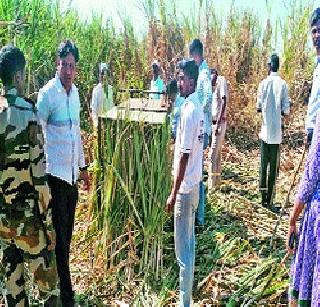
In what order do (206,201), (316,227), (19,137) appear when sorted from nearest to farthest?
(316,227), (19,137), (206,201)

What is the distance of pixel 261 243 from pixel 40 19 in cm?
597

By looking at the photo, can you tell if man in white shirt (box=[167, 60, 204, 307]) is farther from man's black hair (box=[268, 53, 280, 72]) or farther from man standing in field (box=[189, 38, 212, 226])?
man's black hair (box=[268, 53, 280, 72])

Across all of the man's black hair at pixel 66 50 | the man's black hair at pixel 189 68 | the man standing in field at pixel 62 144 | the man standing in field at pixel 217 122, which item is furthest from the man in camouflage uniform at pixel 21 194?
the man standing in field at pixel 217 122

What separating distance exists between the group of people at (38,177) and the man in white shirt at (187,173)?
682mm

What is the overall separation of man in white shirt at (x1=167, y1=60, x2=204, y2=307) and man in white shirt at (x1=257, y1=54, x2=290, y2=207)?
7.80 ft

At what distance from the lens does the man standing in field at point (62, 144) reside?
3.28 m

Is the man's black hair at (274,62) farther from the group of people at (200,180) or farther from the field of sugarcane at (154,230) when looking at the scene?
the field of sugarcane at (154,230)

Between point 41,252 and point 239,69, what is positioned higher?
point 239,69

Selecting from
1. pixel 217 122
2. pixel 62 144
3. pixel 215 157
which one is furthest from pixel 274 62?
pixel 62 144

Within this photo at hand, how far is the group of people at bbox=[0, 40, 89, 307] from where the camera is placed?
2803mm

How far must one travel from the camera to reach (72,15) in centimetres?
1041

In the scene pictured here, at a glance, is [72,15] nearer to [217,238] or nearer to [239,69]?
[239,69]

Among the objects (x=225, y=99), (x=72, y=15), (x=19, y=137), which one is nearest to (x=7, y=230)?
(x=19, y=137)

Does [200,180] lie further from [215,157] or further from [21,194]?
[215,157]
